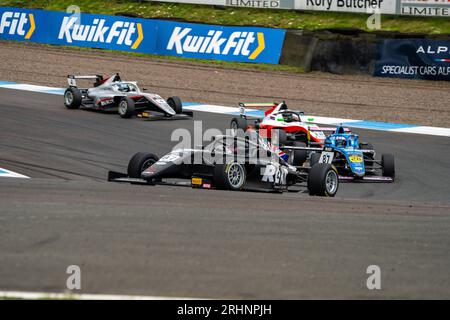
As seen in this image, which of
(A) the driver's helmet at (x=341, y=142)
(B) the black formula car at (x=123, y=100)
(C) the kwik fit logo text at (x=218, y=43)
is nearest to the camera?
(A) the driver's helmet at (x=341, y=142)

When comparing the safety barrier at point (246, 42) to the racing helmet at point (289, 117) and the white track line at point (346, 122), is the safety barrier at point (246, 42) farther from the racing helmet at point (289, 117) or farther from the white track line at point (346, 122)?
the racing helmet at point (289, 117)

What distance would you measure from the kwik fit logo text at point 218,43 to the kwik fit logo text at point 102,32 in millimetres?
1749

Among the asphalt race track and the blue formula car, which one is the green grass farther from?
the asphalt race track

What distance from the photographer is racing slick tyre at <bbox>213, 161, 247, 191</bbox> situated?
543 inches

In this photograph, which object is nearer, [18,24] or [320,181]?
[320,181]

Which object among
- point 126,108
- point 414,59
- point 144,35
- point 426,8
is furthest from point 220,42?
point 126,108

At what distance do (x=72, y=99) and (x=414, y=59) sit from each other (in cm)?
1160

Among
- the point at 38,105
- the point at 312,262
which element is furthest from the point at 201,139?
the point at 312,262

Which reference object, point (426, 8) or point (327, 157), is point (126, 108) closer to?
point (327, 157)

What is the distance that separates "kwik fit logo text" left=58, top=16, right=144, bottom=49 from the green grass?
67.4 inches

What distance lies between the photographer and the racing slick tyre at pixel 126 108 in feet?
76.1

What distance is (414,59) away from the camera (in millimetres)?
29000

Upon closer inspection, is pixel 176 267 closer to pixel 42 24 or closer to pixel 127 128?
pixel 127 128

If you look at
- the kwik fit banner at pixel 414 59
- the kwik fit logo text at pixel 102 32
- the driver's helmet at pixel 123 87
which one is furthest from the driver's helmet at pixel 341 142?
the kwik fit logo text at pixel 102 32
